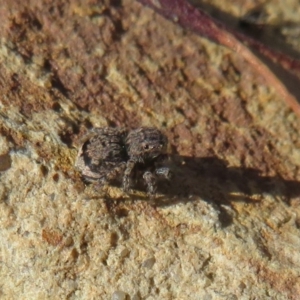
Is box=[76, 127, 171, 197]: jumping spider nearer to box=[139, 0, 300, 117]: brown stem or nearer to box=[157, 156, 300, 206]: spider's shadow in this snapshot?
box=[157, 156, 300, 206]: spider's shadow

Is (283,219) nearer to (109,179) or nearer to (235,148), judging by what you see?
(235,148)

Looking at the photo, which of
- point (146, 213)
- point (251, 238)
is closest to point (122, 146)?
point (146, 213)

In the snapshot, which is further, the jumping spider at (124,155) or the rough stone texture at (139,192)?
the jumping spider at (124,155)

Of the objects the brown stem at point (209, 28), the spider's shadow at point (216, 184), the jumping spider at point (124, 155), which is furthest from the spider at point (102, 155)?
the brown stem at point (209, 28)

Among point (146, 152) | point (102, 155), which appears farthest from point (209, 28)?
point (102, 155)

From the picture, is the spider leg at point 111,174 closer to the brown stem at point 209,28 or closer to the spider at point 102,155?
the spider at point 102,155
